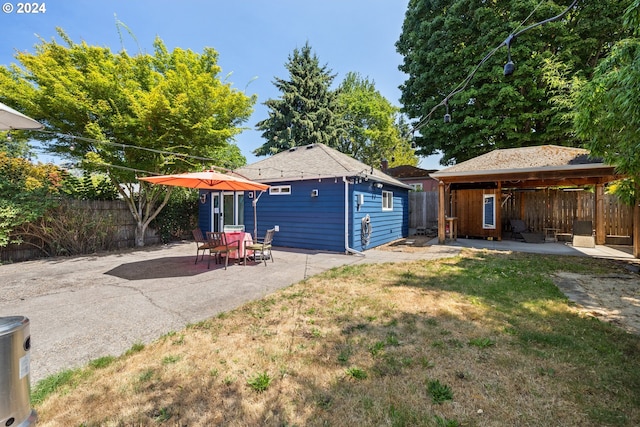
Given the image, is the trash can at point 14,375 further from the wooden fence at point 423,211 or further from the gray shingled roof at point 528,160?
the wooden fence at point 423,211

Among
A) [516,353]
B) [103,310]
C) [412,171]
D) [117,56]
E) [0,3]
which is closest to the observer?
[516,353]

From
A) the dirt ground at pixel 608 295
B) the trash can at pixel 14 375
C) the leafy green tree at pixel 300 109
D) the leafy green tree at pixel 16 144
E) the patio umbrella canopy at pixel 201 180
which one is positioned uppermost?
the leafy green tree at pixel 300 109

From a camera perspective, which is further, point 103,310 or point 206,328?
point 103,310

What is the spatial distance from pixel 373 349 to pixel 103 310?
3.84 m

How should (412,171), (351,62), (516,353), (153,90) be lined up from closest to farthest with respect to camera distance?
(516,353), (153,90), (351,62), (412,171)

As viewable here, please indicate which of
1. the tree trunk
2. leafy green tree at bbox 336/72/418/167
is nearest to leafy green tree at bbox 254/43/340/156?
leafy green tree at bbox 336/72/418/167

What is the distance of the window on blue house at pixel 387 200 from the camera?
448 inches

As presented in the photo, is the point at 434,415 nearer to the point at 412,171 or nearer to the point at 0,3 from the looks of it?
the point at 0,3

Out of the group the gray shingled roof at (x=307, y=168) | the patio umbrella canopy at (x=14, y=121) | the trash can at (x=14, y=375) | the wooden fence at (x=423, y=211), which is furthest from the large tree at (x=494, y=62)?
the trash can at (x=14, y=375)

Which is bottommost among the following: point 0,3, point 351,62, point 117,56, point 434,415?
point 434,415

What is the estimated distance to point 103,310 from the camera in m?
4.06

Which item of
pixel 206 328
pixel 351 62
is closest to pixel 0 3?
pixel 206 328

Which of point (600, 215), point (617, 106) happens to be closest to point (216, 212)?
point (617, 106)

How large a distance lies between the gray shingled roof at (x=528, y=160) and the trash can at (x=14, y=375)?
10.9 meters
